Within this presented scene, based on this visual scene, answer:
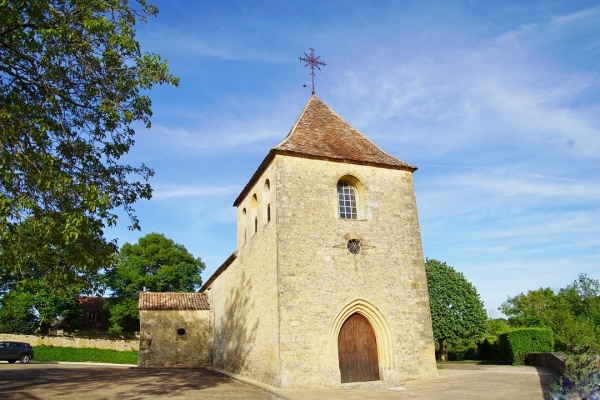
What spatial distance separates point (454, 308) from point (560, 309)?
1194 centimetres

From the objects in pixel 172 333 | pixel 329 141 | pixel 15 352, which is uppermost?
pixel 329 141

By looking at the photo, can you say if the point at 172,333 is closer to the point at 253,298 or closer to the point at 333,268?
the point at 253,298

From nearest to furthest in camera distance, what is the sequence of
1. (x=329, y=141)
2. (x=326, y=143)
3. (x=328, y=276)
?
(x=328, y=276), (x=326, y=143), (x=329, y=141)

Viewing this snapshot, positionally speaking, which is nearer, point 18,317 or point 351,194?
point 351,194

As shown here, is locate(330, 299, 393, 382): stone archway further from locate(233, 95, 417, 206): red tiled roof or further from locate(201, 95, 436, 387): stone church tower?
locate(233, 95, 417, 206): red tiled roof

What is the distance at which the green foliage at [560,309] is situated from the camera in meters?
24.7

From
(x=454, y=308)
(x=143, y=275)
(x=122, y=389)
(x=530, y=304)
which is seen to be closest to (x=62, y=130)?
(x=122, y=389)

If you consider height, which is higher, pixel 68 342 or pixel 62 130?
pixel 62 130

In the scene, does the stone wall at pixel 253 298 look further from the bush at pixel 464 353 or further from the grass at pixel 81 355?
the bush at pixel 464 353

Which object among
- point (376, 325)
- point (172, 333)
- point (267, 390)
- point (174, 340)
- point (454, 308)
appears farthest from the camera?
point (454, 308)

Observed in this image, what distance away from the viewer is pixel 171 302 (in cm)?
2417

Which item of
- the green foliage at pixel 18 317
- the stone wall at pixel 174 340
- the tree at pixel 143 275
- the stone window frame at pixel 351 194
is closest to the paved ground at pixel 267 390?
the stone window frame at pixel 351 194

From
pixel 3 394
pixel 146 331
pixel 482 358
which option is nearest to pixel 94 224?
pixel 3 394

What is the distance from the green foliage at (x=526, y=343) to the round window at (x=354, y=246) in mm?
11967
